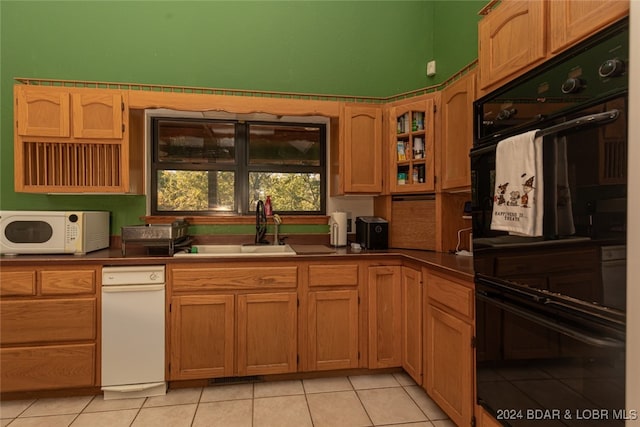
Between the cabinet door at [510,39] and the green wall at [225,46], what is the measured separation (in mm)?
1085

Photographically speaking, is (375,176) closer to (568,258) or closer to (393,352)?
(393,352)

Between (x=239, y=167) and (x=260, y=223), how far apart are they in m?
0.57

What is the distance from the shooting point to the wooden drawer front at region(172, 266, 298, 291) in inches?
83.8

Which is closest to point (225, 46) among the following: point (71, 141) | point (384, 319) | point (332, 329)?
point (71, 141)

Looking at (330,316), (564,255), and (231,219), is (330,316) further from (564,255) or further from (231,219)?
(564,255)

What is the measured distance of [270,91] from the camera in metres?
2.86

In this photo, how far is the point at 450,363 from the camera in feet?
5.70

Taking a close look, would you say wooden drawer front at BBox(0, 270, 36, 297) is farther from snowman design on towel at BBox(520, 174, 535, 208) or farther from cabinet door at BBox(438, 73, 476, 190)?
cabinet door at BBox(438, 73, 476, 190)

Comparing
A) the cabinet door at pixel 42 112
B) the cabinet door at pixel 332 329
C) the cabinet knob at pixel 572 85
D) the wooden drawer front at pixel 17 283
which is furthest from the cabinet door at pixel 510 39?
the wooden drawer front at pixel 17 283

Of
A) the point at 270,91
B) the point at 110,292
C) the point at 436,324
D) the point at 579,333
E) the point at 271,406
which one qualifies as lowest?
the point at 271,406

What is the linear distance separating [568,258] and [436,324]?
1022mm

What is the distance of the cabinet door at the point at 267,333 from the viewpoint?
7.16ft

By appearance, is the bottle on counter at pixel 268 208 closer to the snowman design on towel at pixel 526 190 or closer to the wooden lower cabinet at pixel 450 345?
the wooden lower cabinet at pixel 450 345

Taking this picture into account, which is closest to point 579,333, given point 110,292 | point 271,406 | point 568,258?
point 568,258
